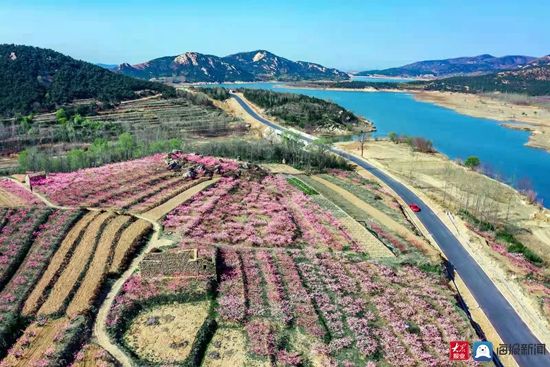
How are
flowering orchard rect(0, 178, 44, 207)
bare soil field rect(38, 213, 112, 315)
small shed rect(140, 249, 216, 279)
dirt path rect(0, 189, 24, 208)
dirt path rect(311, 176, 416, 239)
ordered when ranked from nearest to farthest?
1. bare soil field rect(38, 213, 112, 315)
2. small shed rect(140, 249, 216, 279)
3. dirt path rect(311, 176, 416, 239)
4. dirt path rect(0, 189, 24, 208)
5. flowering orchard rect(0, 178, 44, 207)

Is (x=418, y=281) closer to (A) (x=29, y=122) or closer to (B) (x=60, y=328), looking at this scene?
(B) (x=60, y=328)

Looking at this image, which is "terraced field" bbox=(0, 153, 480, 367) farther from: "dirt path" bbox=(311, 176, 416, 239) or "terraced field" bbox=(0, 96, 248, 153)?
"terraced field" bbox=(0, 96, 248, 153)

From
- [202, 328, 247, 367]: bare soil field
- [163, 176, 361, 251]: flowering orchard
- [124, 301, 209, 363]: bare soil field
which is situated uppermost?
[163, 176, 361, 251]: flowering orchard

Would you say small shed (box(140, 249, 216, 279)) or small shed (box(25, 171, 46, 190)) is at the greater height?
small shed (box(25, 171, 46, 190))

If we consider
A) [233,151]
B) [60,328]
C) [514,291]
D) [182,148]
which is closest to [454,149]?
[233,151]

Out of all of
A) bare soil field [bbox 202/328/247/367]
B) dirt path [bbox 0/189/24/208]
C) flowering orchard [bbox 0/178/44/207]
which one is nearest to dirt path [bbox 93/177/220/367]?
bare soil field [bbox 202/328/247/367]

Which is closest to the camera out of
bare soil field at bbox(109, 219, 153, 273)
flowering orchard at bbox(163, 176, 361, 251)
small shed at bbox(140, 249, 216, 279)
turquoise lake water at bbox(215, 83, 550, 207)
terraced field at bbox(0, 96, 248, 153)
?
small shed at bbox(140, 249, 216, 279)

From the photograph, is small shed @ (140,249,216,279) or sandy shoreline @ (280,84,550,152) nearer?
small shed @ (140,249,216,279)

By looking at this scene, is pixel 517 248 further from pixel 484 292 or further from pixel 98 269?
pixel 98 269
